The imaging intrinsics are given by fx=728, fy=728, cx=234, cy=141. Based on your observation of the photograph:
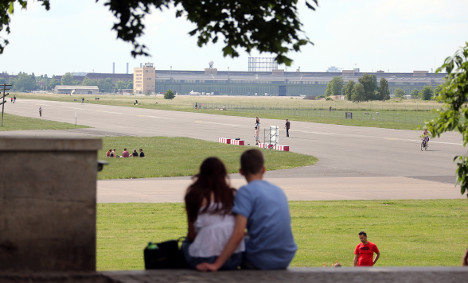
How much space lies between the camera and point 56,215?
308 inches

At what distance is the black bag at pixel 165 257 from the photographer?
25.6 feet

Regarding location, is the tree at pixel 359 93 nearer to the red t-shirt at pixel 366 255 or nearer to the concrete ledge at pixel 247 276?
the red t-shirt at pixel 366 255

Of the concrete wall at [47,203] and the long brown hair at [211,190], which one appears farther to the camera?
the concrete wall at [47,203]

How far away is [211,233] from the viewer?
759 cm

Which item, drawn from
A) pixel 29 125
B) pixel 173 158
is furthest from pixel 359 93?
pixel 173 158

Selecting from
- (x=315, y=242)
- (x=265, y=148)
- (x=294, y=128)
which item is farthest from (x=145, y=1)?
(x=294, y=128)

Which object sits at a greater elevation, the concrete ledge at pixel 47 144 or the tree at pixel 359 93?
the tree at pixel 359 93

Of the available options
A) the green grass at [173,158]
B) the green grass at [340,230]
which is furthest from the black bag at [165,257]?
the green grass at [173,158]

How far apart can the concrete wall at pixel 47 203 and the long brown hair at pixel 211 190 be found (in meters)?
1.13

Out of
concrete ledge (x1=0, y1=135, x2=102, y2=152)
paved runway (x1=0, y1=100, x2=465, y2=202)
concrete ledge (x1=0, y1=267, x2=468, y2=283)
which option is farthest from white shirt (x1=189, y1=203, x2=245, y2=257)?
paved runway (x1=0, y1=100, x2=465, y2=202)

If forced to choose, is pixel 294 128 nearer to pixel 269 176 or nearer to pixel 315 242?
pixel 269 176

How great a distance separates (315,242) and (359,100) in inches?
7024

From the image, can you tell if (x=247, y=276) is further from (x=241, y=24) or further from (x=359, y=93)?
(x=359, y=93)

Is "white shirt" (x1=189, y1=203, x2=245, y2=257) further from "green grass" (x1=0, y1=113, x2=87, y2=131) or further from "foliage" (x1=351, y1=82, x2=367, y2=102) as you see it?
"foliage" (x1=351, y1=82, x2=367, y2=102)
